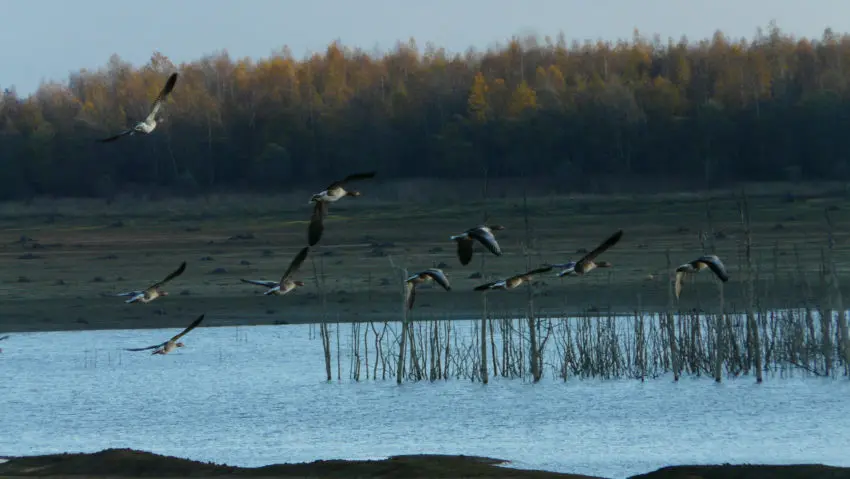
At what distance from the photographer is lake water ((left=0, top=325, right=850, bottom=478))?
21125mm

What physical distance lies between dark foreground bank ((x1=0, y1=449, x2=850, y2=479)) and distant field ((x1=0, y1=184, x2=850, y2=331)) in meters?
8.78

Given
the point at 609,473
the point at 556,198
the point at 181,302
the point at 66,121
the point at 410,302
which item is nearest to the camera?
the point at 609,473

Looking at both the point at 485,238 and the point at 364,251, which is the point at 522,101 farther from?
the point at 485,238

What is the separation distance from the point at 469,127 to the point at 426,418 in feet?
140

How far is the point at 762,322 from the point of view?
27.6m

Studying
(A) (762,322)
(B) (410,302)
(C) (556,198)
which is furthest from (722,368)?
(C) (556,198)

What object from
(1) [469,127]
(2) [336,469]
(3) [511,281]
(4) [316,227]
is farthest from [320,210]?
(1) [469,127]

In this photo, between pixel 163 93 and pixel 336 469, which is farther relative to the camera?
pixel 336 469

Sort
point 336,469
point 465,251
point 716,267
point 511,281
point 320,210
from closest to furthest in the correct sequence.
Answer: point 320,210
point 465,251
point 716,267
point 336,469
point 511,281

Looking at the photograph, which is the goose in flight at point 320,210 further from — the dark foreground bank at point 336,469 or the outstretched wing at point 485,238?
the dark foreground bank at point 336,469

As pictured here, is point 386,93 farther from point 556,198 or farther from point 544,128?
point 556,198

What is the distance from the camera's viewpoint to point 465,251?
17750 mm

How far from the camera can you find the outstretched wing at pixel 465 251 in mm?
17625

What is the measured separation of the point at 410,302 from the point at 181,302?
17.7m
